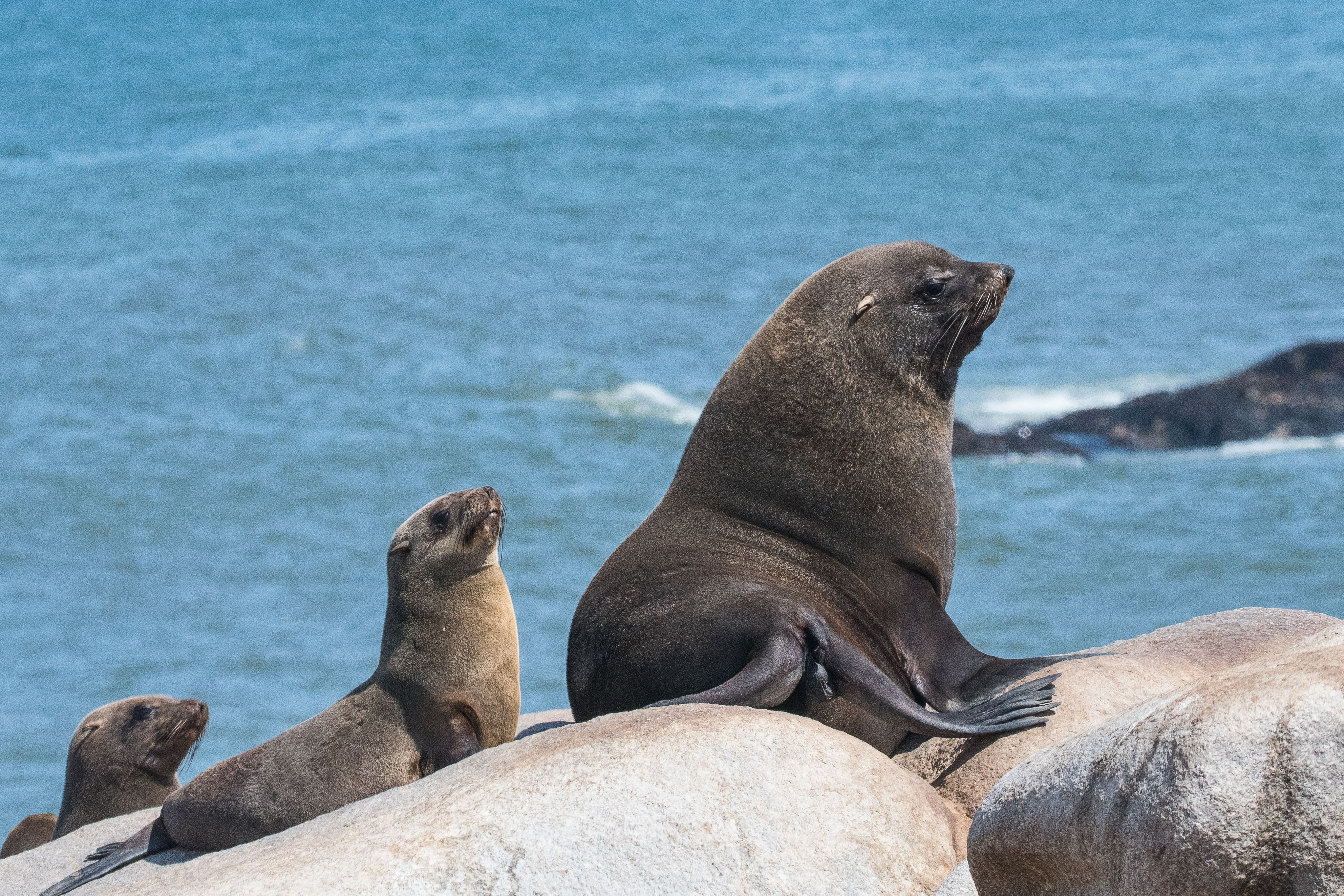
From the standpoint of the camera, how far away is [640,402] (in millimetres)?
21734

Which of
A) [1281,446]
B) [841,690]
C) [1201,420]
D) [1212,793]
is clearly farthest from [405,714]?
[1281,446]

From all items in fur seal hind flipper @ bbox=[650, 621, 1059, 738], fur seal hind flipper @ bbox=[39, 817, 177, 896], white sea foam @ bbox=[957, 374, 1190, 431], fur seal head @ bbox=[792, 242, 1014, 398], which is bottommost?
white sea foam @ bbox=[957, 374, 1190, 431]

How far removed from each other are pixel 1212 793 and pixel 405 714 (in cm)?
377

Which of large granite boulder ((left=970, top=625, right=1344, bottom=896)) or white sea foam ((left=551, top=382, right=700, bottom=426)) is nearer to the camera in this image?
large granite boulder ((left=970, top=625, right=1344, bottom=896))

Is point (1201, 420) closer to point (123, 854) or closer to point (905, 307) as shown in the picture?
point (905, 307)

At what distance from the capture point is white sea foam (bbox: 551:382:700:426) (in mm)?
21172

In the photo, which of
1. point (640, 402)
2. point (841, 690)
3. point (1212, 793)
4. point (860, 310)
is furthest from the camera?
point (640, 402)

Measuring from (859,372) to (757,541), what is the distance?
0.79 meters

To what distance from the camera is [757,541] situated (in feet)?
17.7

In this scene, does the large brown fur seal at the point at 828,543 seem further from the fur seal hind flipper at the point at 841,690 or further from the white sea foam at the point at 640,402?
the white sea foam at the point at 640,402

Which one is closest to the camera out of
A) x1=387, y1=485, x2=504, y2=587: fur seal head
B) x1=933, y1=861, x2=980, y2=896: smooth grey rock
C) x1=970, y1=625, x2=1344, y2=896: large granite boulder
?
x1=970, y1=625, x2=1344, y2=896: large granite boulder

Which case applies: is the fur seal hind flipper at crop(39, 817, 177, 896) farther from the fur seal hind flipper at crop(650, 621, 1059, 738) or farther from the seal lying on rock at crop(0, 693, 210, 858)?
the fur seal hind flipper at crop(650, 621, 1059, 738)

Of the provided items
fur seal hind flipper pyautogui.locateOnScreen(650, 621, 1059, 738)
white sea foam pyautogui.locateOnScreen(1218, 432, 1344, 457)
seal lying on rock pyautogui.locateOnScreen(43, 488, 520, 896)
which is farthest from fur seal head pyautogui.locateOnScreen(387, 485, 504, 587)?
white sea foam pyautogui.locateOnScreen(1218, 432, 1344, 457)

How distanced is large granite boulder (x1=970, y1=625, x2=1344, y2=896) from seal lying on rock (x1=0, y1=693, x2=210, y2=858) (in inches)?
218
